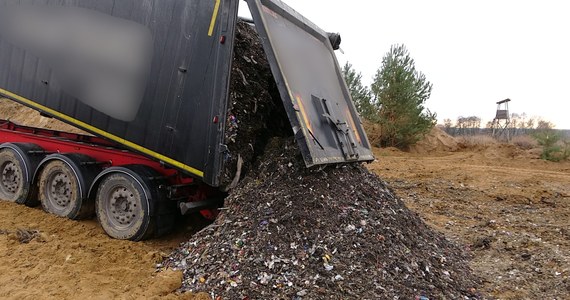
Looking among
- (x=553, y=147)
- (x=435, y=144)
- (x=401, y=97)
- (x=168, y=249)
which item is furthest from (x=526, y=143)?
(x=168, y=249)

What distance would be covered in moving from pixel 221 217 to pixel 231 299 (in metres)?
0.99

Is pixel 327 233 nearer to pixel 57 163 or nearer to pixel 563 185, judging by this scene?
pixel 57 163

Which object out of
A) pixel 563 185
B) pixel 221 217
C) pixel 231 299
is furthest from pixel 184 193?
pixel 563 185

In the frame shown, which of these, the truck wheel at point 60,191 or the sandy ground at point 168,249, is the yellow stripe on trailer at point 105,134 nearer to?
the truck wheel at point 60,191

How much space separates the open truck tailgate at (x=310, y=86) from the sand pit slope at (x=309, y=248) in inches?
13.5

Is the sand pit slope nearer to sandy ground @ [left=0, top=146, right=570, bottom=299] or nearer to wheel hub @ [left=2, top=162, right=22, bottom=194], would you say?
sandy ground @ [left=0, top=146, right=570, bottom=299]

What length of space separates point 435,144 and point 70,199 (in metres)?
20.8

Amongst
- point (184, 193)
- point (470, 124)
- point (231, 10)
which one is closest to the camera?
point (231, 10)

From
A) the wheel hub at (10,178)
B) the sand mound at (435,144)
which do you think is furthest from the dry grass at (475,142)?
the wheel hub at (10,178)

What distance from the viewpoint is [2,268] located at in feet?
12.7

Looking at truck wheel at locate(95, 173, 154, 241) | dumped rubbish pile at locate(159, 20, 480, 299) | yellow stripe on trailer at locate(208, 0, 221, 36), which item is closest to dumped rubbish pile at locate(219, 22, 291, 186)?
dumped rubbish pile at locate(159, 20, 480, 299)

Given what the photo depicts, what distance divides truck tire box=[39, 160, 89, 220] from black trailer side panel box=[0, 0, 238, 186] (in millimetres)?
641

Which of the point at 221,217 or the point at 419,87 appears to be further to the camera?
the point at 419,87

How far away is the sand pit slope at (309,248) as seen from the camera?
343cm
